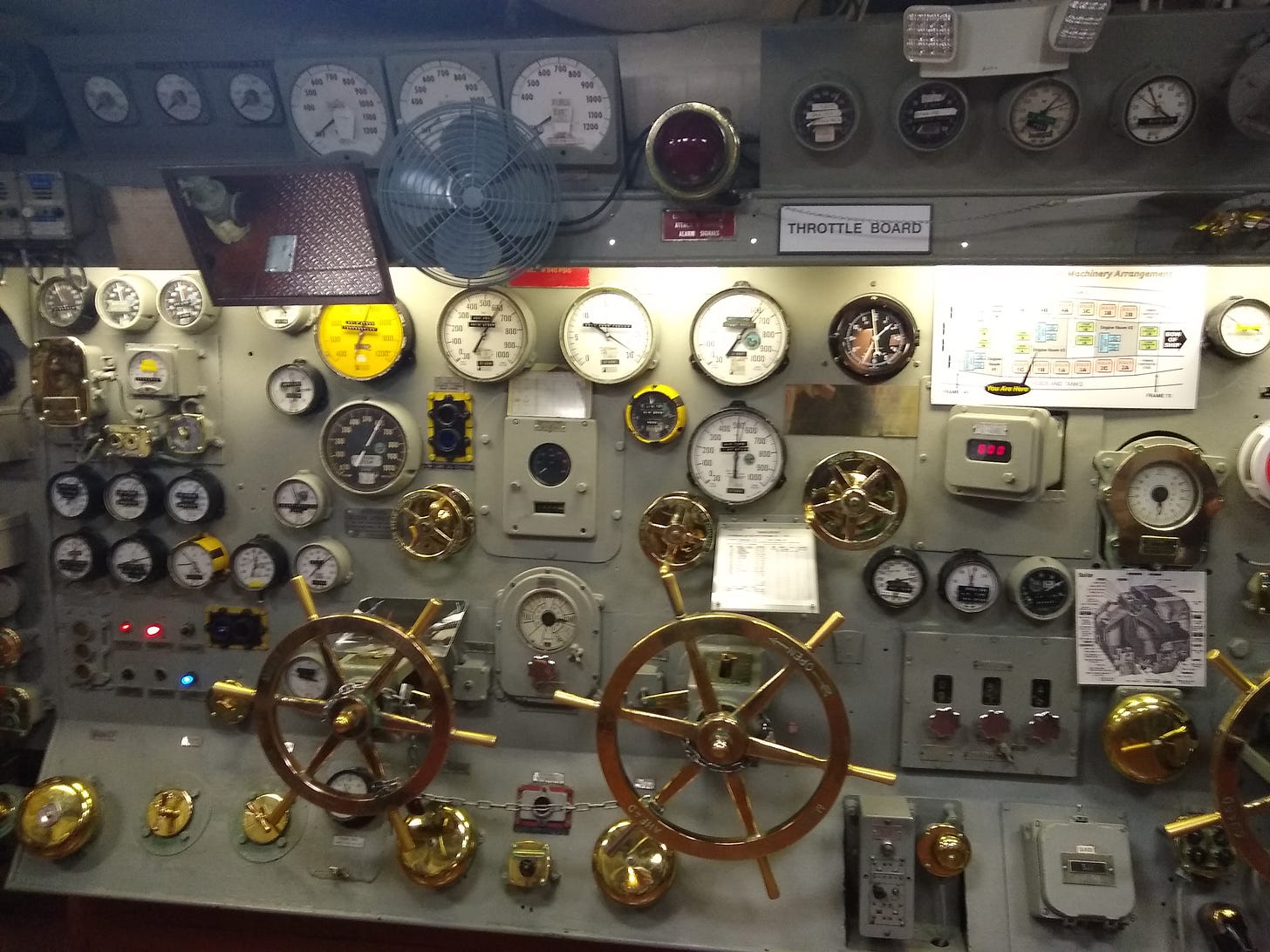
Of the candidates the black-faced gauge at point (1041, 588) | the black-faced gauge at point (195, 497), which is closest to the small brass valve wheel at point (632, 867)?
the black-faced gauge at point (1041, 588)

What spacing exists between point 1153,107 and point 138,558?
2933 mm

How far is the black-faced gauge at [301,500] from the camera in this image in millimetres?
2186

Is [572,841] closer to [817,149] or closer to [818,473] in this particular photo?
[818,473]

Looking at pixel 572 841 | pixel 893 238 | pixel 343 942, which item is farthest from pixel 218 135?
pixel 343 942

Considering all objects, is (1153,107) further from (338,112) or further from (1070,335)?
(338,112)

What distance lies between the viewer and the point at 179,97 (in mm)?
1878

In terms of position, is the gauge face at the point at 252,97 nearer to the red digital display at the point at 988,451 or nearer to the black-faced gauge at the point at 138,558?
the black-faced gauge at the point at 138,558

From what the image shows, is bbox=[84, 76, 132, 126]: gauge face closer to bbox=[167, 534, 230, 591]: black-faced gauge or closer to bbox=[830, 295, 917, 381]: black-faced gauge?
bbox=[167, 534, 230, 591]: black-faced gauge

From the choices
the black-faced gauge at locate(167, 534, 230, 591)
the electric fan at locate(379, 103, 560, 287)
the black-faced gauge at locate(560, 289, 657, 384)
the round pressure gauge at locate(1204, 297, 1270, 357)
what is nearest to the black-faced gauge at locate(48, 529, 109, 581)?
the black-faced gauge at locate(167, 534, 230, 591)

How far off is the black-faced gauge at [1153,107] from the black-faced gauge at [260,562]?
8.01ft

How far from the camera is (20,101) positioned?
1896 millimetres

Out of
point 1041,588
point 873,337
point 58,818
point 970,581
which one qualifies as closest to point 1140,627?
point 1041,588

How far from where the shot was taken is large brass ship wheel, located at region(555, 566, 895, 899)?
1531mm

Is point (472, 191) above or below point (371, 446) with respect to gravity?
above
